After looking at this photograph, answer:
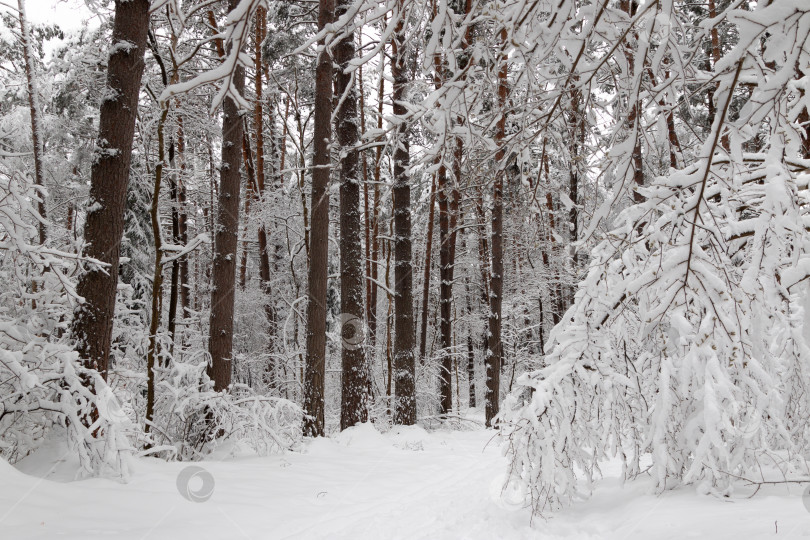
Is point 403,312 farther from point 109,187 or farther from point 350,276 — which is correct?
point 109,187

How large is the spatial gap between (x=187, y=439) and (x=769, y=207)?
556 centimetres

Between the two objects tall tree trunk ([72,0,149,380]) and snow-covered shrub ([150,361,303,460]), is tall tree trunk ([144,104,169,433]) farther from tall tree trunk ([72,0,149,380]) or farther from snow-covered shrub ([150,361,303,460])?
tall tree trunk ([72,0,149,380])

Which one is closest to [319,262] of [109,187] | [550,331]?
[109,187]

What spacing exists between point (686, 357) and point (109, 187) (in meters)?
4.41

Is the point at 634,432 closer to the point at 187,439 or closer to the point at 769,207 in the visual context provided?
the point at 769,207

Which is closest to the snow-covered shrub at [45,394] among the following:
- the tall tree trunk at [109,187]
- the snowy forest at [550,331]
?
the snowy forest at [550,331]

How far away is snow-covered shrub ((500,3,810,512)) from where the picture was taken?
2398 mm

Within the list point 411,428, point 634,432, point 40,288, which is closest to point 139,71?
point 40,288

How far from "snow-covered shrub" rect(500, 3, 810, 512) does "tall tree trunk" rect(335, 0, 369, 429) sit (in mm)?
4285

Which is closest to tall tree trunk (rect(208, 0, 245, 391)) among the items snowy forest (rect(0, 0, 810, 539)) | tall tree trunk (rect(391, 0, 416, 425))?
snowy forest (rect(0, 0, 810, 539))

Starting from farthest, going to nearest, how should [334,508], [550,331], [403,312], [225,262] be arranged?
[403,312] < [225,262] < [550,331] < [334,508]

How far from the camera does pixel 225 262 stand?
6227mm

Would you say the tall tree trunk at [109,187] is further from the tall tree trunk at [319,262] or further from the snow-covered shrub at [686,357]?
the snow-covered shrub at [686,357]

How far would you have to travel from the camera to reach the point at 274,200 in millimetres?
13023
